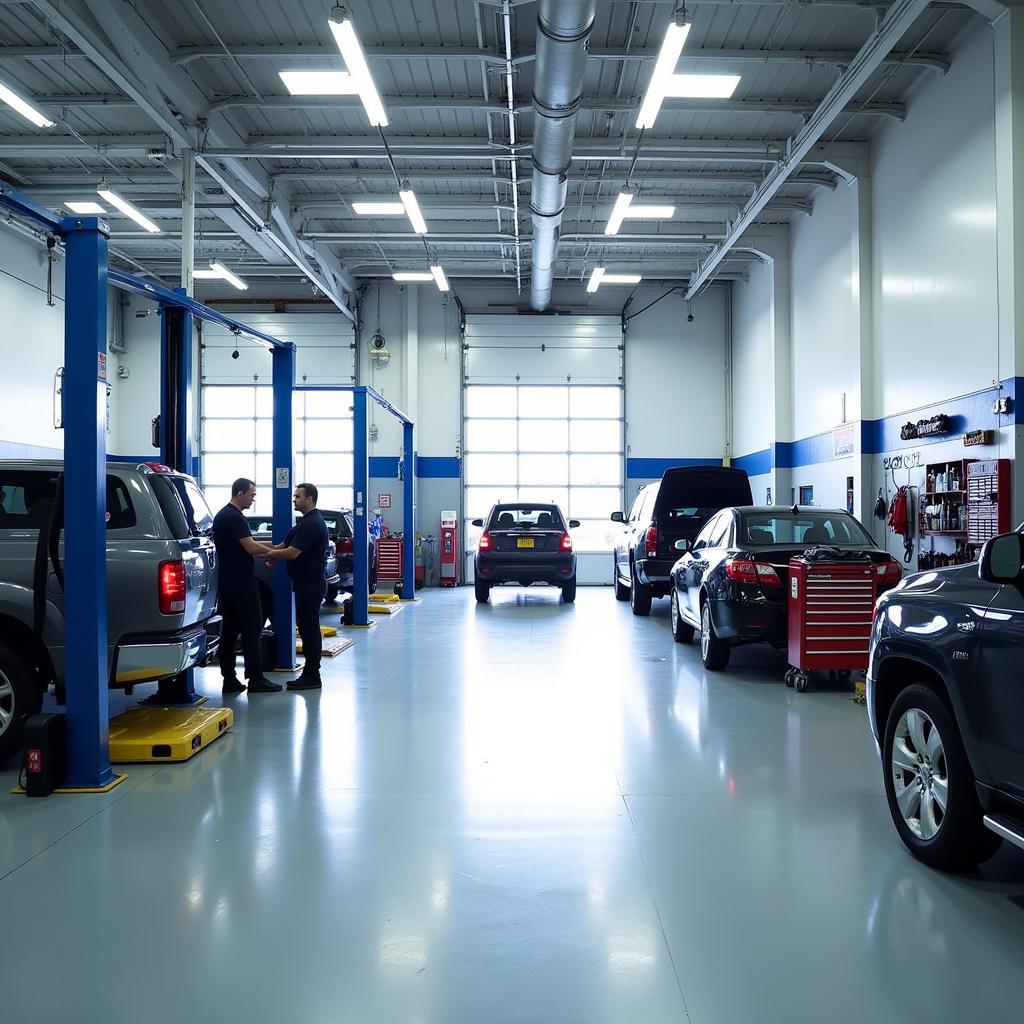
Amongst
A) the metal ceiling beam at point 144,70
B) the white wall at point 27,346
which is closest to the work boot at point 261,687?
the metal ceiling beam at point 144,70

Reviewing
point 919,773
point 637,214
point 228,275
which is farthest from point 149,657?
point 228,275

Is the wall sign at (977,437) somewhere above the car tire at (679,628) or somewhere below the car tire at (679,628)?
above

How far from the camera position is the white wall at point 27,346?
48.4ft

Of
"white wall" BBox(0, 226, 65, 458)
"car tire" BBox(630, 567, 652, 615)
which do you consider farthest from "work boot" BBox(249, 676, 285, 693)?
"white wall" BBox(0, 226, 65, 458)

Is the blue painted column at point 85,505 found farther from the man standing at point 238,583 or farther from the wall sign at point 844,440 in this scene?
the wall sign at point 844,440

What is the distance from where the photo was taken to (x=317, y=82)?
33.4 ft

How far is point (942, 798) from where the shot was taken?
3229mm

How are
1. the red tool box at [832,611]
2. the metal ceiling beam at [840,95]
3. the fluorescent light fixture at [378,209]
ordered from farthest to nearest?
1. the fluorescent light fixture at [378,209]
2. the metal ceiling beam at [840,95]
3. the red tool box at [832,611]

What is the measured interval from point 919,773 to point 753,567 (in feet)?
12.5

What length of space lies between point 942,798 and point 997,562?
106 centimetres

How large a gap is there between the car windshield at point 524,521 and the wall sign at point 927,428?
5.19m

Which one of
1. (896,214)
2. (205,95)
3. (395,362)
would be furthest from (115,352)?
(896,214)

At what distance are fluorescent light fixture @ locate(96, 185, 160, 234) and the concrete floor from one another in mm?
10247

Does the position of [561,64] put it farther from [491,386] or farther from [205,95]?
[491,386]
